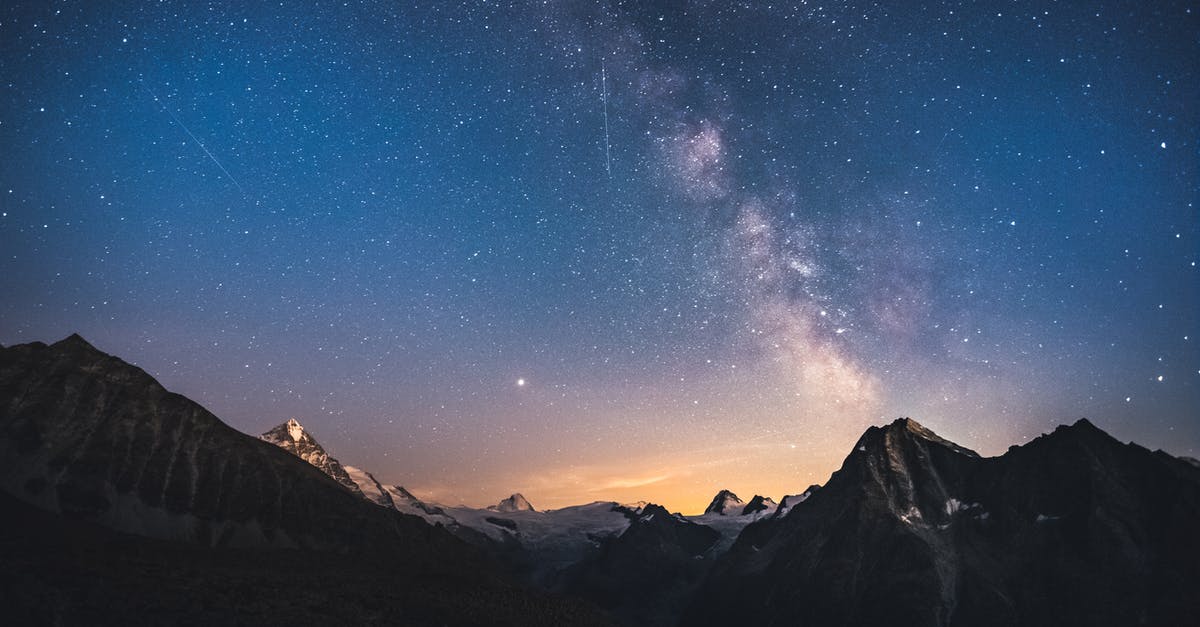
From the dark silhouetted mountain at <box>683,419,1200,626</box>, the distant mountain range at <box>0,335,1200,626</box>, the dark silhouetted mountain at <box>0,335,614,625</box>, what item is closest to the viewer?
the dark silhouetted mountain at <box>0,335,614,625</box>

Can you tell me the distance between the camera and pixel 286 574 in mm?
77938

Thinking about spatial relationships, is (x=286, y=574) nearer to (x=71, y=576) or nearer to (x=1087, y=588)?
(x=71, y=576)

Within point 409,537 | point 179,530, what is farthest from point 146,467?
point 409,537

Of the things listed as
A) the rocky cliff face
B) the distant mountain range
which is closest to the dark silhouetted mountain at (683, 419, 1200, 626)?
the distant mountain range

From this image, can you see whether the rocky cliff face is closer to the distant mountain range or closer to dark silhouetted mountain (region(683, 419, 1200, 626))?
the distant mountain range

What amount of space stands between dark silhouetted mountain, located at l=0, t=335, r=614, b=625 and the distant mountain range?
0.92ft

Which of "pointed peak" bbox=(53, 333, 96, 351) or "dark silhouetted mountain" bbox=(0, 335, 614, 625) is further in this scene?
"pointed peak" bbox=(53, 333, 96, 351)

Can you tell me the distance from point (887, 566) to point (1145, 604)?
40.3 metres

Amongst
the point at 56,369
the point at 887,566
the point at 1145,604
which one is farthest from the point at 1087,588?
the point at 56,369

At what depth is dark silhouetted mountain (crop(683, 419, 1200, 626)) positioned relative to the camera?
108188 mm

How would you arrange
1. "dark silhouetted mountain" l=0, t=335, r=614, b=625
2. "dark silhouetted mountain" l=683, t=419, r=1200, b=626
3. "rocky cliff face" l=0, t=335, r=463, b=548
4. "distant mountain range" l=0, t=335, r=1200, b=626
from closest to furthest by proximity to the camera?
"dark silhouetted mountain" l=0, t=335, r=614, b=625 < "distant mountain range" l=0, t=335, r=1200, b=626 < "rocky cliff face" l=0, t=335, r=463, b=548 < "dark silhouetted mountain" l=683, t=419, r=1200, b=626

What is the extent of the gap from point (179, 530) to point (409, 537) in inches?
1477

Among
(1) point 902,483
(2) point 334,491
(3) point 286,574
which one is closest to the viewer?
(3) point 286,574

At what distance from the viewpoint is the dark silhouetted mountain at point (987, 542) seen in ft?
355
